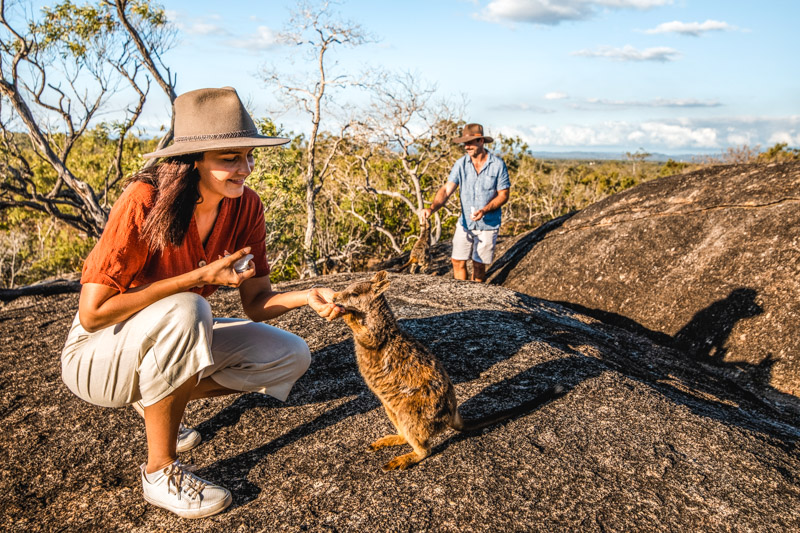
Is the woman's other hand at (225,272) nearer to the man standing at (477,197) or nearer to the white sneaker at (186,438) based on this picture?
the white sneaker at (186,438)

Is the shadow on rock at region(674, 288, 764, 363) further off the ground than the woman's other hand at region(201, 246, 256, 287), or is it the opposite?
→ the woman's other hand at region(201, 246, 256, 287)

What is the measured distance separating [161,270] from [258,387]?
1.01m

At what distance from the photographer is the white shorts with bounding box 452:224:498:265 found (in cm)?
841

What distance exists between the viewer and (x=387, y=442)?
11.5 ft

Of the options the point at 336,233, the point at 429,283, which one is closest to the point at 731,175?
the point at 429,283

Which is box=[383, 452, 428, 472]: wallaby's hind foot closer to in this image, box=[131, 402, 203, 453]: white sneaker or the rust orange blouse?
box=[131, 402, 203, 453]: white sneaker

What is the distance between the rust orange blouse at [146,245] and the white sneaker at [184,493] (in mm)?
1044

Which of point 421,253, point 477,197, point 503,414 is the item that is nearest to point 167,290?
point 503,414

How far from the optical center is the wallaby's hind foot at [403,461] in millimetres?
3229

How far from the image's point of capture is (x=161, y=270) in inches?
123

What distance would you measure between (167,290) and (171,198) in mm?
494

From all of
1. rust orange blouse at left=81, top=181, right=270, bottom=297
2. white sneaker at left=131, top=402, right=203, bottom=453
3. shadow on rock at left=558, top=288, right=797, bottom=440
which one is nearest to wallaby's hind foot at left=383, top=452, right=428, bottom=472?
white sneaker at left=131, top=402, right=203, bottom=453

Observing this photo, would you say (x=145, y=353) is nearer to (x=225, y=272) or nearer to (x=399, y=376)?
(x=225, y=272)

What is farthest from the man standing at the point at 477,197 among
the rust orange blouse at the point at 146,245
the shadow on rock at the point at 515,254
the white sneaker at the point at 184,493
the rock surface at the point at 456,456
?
the white sneaker at the point at 184,493
